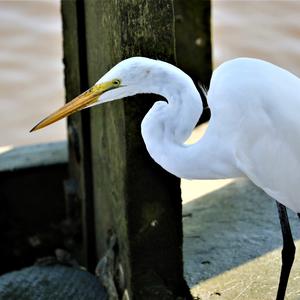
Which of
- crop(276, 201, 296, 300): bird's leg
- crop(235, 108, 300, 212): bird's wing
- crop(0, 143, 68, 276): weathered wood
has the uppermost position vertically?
crop(235, 108, 300, 212): bird's wing

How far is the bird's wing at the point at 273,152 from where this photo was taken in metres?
2.45

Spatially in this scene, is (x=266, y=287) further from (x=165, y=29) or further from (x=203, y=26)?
(x=203, y=26)

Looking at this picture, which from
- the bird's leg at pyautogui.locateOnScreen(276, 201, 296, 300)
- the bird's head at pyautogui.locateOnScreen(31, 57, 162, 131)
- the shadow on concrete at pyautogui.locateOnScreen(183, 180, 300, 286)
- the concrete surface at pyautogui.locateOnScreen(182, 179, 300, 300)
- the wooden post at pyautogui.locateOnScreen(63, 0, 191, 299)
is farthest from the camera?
the shadow on concrete at pyautogui.locateOnScreen(183, 180, 300, 286)

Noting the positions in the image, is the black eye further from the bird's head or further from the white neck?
the white neck

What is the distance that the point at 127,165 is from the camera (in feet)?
8.46

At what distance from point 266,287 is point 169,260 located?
34 cm

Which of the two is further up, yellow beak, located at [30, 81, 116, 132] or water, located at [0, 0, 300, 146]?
yellow beak, located at [30, 81, 116, 132]

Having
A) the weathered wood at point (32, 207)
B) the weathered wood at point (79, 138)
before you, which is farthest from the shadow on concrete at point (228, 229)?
the weathered wood at point (32, 207)

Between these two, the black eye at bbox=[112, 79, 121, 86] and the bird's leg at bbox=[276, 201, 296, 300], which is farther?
the bird's leg at bbox=[276, 201, 296, 300]

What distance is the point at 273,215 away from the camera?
323cm

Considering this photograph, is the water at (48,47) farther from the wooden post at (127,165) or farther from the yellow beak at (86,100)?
the yellow beak at (86,100)

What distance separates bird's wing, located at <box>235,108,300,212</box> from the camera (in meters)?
2.45

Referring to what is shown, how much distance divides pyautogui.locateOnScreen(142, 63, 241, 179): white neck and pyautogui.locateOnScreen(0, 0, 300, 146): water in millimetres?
2442

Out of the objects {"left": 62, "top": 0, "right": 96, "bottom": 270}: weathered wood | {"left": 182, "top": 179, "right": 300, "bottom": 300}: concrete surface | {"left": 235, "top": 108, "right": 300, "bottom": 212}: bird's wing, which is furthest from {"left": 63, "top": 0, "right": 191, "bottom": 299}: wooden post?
{"left": 235, "top": 108, "right": 300, "bottom": 212}: bird's wing
